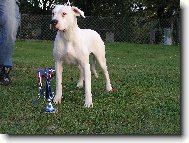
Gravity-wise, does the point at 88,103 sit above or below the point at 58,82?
below

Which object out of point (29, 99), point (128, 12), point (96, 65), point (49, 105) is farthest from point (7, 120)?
point (128, 12)

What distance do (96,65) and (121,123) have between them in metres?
1.53

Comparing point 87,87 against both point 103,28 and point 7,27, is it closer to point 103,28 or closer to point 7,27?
point 7,27

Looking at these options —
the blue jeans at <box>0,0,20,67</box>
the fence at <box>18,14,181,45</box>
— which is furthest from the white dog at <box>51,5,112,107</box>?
the fence at <box>18,14,181,45</box>

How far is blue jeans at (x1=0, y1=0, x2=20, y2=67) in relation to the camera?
4520 mm

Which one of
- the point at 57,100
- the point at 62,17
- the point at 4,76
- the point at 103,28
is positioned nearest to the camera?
the point at 62,17

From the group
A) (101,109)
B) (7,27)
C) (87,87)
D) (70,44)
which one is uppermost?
(7,27)

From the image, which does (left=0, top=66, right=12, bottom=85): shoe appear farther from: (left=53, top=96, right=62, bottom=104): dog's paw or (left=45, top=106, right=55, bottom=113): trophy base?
(left=45, top=106, right=55, bottom=113): trophy base

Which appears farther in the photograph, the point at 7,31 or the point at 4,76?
the point at 4,76

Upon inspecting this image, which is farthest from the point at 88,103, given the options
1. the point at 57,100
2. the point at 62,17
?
the point at 62,17

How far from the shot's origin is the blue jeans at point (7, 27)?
4.52m

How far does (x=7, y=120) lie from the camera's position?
3.25 metres

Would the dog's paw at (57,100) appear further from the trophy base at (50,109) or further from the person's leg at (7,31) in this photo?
the person's leg at (7,31)

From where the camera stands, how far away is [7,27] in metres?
4.60
